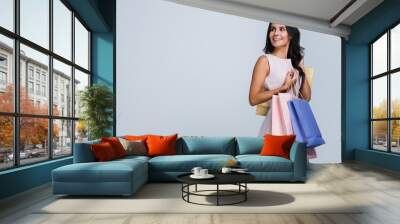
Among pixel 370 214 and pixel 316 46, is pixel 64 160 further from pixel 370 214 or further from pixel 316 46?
pixel 316 46

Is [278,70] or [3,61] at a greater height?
[278,70]

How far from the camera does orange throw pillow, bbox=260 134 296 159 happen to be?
6.39 meters

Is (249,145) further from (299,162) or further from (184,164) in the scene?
(184,164)

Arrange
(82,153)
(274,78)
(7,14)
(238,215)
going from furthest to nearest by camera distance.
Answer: (274,78) < (82,153) < (7,14) < (238,215)

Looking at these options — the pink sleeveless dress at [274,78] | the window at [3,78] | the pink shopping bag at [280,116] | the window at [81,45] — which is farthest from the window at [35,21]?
the pink shopping bag at [280,116]

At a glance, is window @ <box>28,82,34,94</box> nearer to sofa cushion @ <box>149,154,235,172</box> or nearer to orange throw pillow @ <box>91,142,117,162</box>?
orange throw pillow @ <box>91,142,117,162</box>

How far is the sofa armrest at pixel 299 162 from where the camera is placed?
6.01 metres

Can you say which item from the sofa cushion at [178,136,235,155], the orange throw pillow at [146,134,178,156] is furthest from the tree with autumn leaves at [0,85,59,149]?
the sofa cushion at [178,136,235,155]

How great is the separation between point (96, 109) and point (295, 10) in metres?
4.62

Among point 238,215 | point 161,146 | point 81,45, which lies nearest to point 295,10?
point 161,146

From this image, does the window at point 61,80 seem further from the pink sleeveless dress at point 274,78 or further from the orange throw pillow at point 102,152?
the pink sleeveless dress at point 274,78

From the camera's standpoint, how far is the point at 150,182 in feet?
20.0

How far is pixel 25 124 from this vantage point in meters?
5.35

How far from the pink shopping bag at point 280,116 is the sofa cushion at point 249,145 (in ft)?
5.18
